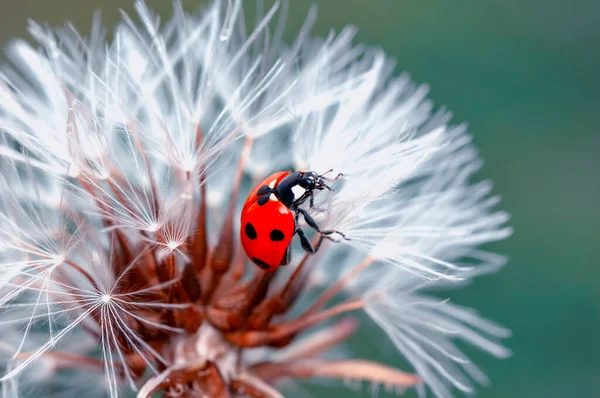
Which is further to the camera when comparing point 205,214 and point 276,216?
point 205,214

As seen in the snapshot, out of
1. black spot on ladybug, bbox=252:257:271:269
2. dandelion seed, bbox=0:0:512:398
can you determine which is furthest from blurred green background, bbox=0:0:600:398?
black spot on ladybug, bbox=252:257:271:269

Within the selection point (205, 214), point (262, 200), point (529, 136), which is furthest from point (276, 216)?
point (529, 136)

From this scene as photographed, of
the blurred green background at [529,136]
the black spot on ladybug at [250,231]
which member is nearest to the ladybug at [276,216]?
the black spot on ladybug at [250,231]

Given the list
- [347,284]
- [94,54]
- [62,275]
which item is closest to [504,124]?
[347,284]

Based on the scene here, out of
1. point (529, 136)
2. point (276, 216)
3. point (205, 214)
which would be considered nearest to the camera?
point (276, 216)

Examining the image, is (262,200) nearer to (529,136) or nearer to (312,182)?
(312,182)

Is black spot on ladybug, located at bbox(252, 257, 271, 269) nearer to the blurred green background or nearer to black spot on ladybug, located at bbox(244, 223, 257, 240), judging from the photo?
black spot on ladybug, located at bbox(244, 223, 257, 240)
